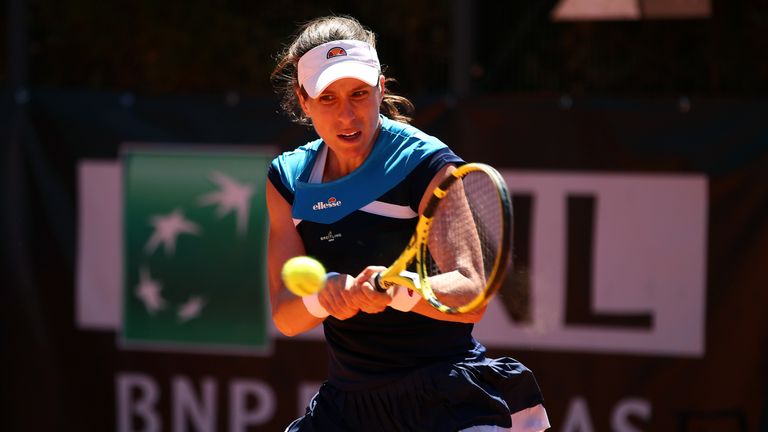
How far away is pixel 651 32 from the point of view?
5.84m

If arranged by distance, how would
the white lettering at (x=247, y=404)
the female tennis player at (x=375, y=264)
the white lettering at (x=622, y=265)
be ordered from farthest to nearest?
1. the white lettering at (x=247, y=404)
2. the white lettering at (x=622, y=265)
3. the female tennis player at (x=375, y=264)

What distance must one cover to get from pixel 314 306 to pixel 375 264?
195mm

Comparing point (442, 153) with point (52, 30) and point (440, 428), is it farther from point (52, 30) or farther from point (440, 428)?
point (52, 30)

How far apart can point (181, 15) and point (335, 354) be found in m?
3.64

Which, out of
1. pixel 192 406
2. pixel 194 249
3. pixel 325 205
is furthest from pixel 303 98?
pixel 192 406

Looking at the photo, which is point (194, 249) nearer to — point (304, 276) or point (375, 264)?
point (375, 264)

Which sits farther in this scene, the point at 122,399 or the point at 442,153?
the point at 122,399

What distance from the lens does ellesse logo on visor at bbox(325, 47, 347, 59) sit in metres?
3.16

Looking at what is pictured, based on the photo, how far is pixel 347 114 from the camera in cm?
311

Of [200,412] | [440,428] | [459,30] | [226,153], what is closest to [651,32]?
[459,30]

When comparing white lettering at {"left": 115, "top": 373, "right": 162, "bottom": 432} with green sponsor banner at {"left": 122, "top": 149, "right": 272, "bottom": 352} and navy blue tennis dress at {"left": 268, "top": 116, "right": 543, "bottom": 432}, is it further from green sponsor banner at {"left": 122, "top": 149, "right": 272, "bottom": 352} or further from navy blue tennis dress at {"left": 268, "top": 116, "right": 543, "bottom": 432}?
navy blue tennis dress at {"left": 268, "top": 116, "right": 543, "bottom": 432}

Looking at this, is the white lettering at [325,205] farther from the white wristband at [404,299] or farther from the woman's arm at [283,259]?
the white wristband at [404,299]

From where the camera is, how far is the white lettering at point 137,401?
5914 millimetres

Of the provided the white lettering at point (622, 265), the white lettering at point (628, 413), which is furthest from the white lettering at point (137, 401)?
the white lettering at point (628, 413)
